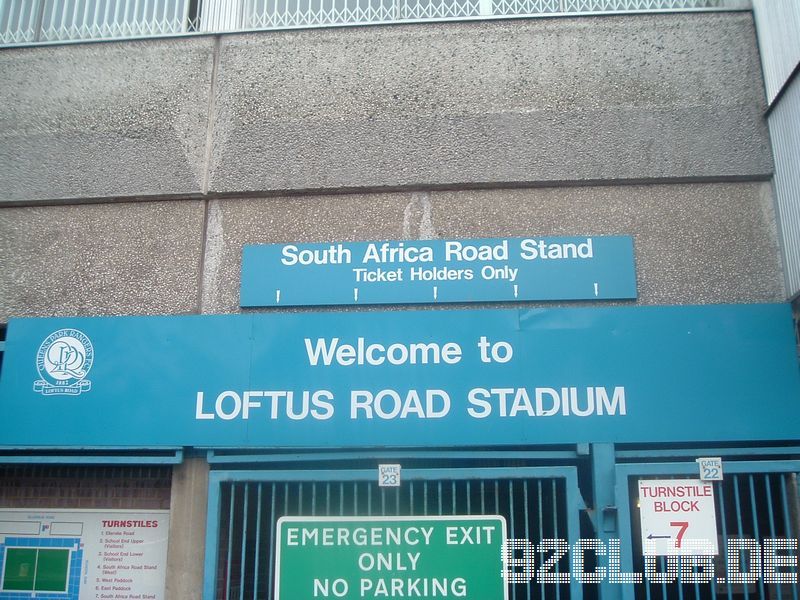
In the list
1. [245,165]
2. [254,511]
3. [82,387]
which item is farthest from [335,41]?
[254,511]

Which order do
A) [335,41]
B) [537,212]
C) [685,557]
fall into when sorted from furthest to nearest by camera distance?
[335,41]
[537,212]
[685,557]

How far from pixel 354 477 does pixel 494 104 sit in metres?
2.71

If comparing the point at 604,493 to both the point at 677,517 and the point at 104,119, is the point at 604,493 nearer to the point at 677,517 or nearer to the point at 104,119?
the point at 677,517

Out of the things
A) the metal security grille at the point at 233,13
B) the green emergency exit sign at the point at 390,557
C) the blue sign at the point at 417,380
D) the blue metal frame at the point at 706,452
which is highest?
the metal security grille at the point at 233,13

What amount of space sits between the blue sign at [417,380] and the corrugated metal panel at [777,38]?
61.2 inches

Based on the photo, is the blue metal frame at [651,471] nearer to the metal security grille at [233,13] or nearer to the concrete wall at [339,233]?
the concrete wall at [339,233]

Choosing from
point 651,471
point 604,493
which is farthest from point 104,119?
point 651,471

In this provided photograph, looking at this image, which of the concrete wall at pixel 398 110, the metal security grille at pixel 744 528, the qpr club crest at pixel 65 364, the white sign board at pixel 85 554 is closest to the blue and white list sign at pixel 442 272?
the concrete wall at pixel 398 110

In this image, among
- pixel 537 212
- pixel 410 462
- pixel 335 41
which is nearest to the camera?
pixel 410 462

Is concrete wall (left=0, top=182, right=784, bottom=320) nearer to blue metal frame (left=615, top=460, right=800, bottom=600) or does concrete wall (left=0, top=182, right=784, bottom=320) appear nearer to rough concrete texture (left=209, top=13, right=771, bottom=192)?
rough concrete texture (left=209, top=13, right=771, bottom=192)

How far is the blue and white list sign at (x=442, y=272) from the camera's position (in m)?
5.10

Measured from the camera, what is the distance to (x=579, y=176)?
5.34m

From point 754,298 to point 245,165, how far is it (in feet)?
11.5

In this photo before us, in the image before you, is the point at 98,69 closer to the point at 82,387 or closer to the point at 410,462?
the point at 82,387
